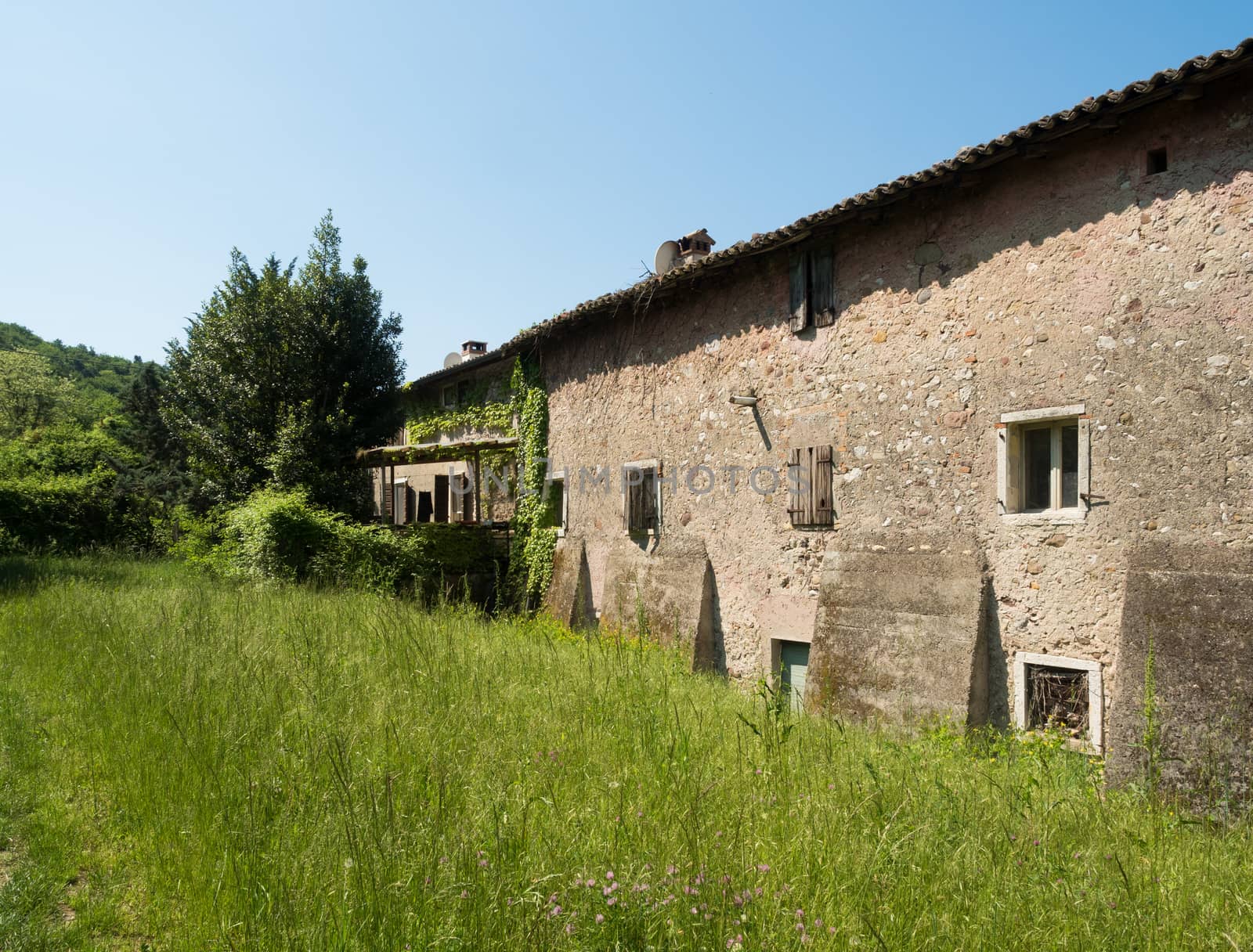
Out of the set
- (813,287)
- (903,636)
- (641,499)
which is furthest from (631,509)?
(903,636)

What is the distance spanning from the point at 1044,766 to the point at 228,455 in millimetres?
17231

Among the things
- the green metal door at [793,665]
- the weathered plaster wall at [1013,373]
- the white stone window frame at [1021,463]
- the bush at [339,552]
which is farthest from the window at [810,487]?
the bush at [339,552]

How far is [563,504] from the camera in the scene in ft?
48.6

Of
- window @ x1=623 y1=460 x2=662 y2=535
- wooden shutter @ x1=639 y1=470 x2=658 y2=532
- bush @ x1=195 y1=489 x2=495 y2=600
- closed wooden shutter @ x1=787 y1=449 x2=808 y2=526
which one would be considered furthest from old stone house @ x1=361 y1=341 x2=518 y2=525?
closed wooden shutter @ x1=787 y1=449 x2=808 y2=526

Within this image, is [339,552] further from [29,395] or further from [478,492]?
[29,395]

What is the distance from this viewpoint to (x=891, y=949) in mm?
3010

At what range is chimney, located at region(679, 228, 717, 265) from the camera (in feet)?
47.1

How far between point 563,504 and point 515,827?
11193mm

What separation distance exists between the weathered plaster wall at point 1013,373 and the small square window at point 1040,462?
0.14 metres

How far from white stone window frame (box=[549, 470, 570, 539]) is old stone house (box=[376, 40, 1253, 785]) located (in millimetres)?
3368

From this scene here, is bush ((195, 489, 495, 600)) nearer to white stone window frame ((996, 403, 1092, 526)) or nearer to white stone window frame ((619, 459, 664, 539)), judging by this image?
white stone window frame ((619, 459, 664, 539))

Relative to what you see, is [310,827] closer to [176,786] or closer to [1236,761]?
[176,786]

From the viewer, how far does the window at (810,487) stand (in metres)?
9.72

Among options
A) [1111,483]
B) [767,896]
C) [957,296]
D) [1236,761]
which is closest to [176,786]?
[767,896]
